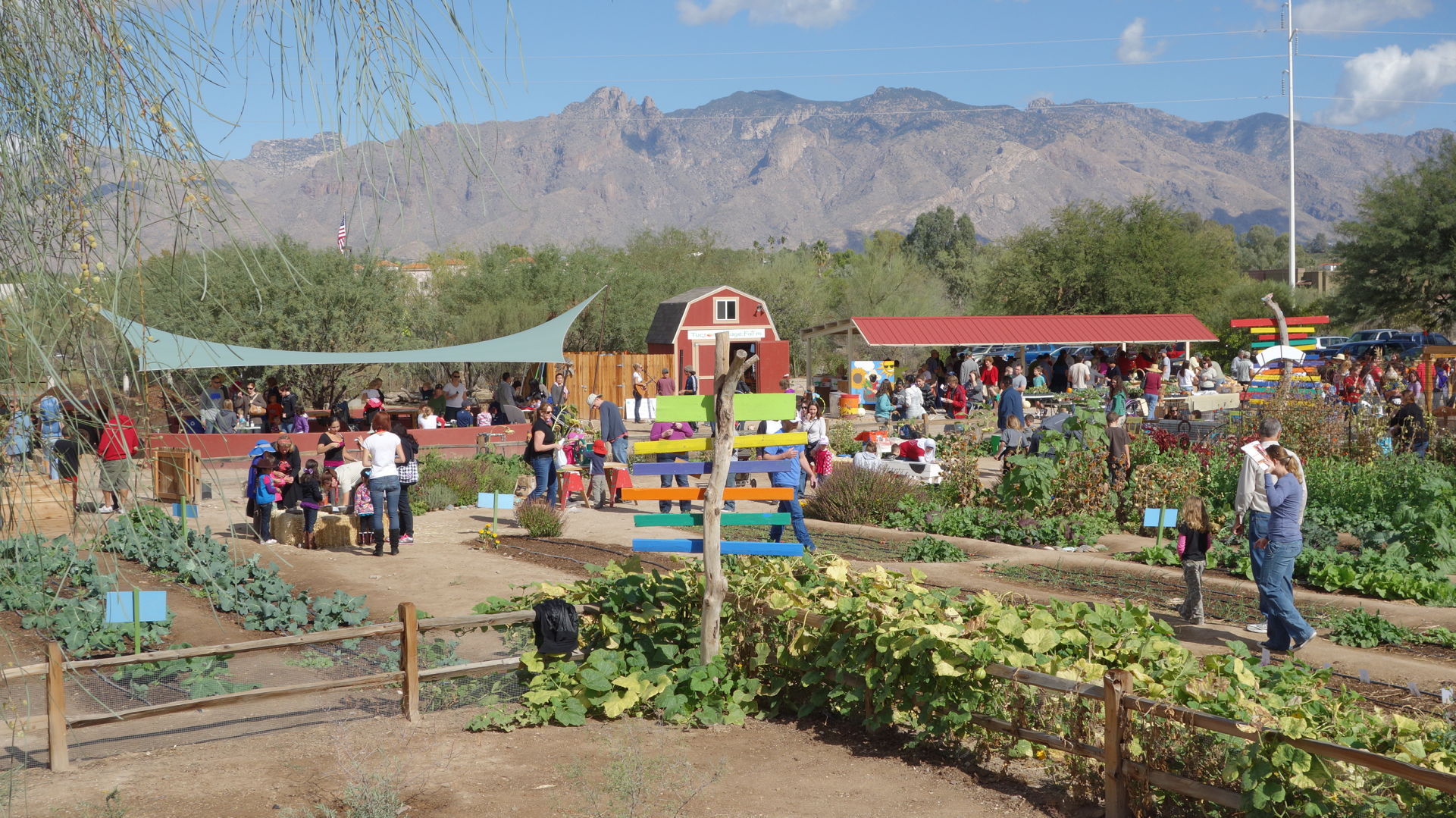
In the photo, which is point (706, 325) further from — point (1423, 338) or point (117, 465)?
point (117, 465)

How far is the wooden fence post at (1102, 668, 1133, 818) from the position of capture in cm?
471

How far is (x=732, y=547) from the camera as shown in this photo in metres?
6.70

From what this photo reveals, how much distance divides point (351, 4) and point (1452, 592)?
967cm

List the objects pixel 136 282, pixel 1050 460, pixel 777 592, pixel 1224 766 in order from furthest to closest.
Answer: pixel 1050 460 < pixel 777 592 < pixel 1224 766 < pixel 136 282

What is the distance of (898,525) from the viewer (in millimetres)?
13062

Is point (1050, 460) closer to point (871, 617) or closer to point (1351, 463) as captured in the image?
point (1351, 463)

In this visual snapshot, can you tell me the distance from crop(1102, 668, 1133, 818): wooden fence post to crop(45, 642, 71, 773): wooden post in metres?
4.91

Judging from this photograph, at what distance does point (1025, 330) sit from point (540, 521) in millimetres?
20362

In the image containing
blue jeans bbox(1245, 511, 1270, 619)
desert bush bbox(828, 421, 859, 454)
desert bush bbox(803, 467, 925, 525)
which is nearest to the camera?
blue jeans bbox(1245, 511, 1270, 619)

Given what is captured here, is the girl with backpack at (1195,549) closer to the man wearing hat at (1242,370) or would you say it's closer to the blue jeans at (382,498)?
the blue jeans at (382,498)

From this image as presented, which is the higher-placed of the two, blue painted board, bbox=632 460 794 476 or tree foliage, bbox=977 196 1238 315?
tree foliage, bbox=977 196 1238 315

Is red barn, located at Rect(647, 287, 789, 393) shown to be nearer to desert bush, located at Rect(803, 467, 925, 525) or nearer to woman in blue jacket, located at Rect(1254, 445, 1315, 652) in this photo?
desert bush, located at Rect(803, 467, 925, 525)

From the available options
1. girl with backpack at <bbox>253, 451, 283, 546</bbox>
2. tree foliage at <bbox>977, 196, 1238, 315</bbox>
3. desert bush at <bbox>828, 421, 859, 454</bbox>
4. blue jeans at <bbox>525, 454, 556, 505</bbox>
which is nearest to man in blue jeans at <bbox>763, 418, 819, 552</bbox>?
blue jeans at <bbox>525, 454, 556, 505</bbox>

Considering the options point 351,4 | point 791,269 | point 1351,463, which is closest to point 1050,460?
point 1351,463
